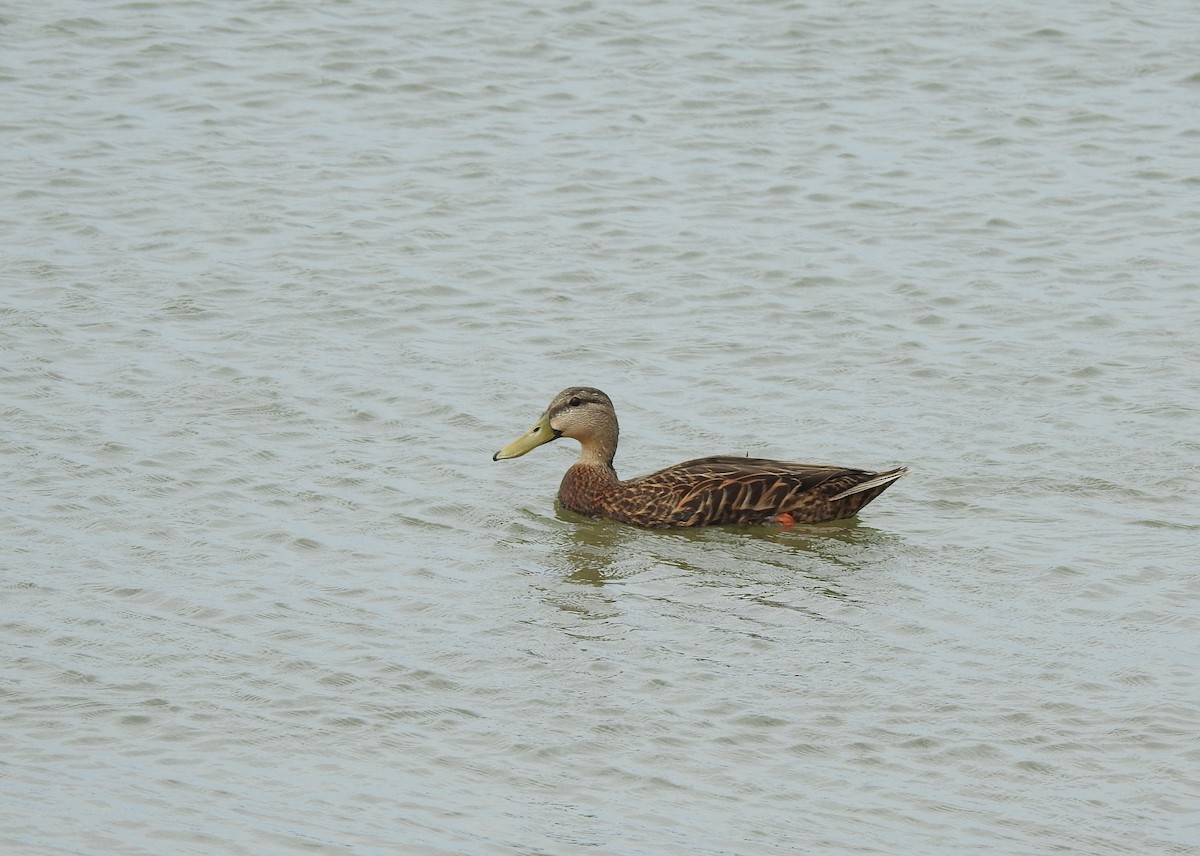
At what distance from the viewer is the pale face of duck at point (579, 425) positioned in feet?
38.5

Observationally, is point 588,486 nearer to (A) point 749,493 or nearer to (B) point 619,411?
(A) point 749,493

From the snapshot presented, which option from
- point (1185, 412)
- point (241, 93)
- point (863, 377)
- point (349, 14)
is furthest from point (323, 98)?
point (1185, 412)

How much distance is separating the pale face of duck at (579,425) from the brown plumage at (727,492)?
0.05 meters

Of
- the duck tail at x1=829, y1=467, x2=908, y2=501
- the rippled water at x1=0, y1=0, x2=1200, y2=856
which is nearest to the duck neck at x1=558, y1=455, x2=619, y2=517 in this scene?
the rippled water at x1=0, y1=0, x2=1200, y2=856

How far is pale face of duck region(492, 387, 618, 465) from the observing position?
462 inches

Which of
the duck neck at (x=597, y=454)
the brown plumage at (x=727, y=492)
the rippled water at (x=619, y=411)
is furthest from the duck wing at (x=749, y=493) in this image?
the duck neck at (x=597, y=454)

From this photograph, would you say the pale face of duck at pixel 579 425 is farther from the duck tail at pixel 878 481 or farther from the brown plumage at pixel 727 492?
the duck tail at pixel 878 481

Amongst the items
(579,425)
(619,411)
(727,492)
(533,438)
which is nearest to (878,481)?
(727,492)

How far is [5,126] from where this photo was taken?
1744cm

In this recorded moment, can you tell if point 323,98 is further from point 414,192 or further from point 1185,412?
point 1185,412

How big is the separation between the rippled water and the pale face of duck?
0.30 m

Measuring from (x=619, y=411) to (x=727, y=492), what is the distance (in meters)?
1.64

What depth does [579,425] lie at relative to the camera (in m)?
11.8

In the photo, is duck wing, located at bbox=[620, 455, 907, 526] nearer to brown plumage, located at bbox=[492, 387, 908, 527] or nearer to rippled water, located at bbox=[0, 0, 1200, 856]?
brown plumage, located at bbox=[492, 387, 908, 527]
